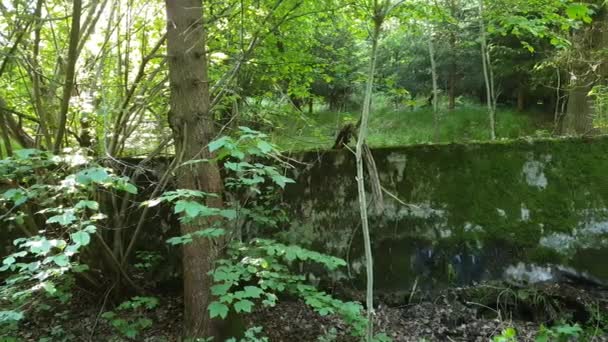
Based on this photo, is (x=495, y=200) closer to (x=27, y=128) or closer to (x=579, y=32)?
(x=579, y=32)

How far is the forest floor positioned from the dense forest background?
19cm

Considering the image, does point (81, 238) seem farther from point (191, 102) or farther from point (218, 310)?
point (191, 102)

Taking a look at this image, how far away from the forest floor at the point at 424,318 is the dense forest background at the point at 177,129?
7.7 inches

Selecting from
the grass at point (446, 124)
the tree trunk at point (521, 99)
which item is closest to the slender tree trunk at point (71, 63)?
the grass at point (446, 124)

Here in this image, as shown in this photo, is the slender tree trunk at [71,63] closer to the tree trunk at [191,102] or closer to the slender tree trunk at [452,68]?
the tree trunk at [191,102]

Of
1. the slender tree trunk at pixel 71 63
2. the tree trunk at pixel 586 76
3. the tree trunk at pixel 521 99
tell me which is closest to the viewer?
the slender tree trunk at pixel 71 63

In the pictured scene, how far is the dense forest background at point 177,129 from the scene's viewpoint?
240 centimetres

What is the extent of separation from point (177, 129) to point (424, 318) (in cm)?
247

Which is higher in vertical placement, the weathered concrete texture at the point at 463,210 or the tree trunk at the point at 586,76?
the tree trunk at the point at 586,76

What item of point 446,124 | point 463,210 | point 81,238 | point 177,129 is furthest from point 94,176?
point 446,124

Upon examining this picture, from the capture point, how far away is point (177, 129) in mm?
2932

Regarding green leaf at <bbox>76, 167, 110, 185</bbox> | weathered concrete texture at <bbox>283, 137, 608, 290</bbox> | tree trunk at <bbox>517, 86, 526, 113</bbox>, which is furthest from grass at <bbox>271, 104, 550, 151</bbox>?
green leaf at <bbox>76, 167, 110, 185</bbox>

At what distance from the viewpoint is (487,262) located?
3.59m

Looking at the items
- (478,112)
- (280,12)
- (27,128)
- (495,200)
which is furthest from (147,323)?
(478,112)
